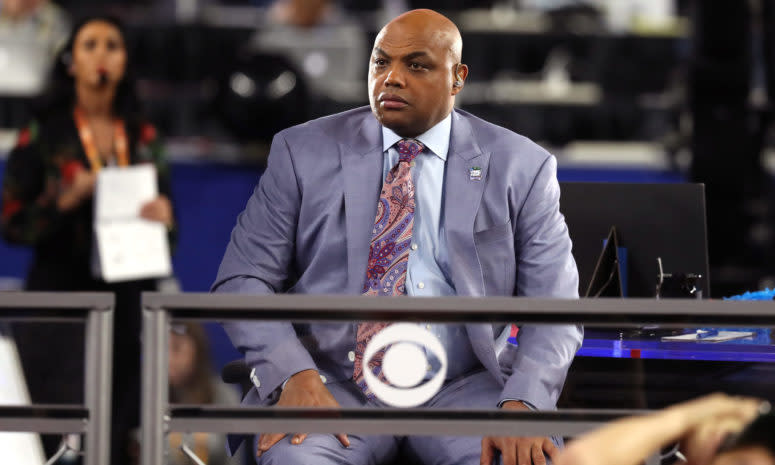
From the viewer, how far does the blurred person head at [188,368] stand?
167 cm

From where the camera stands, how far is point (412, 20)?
7.34ft

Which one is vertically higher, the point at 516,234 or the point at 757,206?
the point at 516,234

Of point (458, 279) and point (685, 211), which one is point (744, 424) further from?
point (685, 211)

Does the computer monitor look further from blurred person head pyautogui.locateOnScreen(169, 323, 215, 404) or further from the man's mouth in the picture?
blurred person head pyautogui.locateOnScreen(169, 323, 215, 404)

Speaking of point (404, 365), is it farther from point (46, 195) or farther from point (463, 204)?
point (46, 195)

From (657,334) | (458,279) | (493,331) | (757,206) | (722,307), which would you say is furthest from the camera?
(757,206)

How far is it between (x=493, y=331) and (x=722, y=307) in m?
0.34

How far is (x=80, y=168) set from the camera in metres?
3.60

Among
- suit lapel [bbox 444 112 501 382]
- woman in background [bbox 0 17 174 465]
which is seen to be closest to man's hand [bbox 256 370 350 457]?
suit lapel [bbox 444 112 501 382]

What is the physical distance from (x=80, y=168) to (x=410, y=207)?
5.60ft

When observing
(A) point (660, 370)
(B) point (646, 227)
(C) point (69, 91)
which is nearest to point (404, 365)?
(A) point (660, 370)

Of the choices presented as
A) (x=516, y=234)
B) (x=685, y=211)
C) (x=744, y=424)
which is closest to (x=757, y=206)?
(x=685, y=211)

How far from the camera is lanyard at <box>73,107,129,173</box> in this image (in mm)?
3613

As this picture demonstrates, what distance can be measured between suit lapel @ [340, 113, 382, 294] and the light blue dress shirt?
0.03 metres
